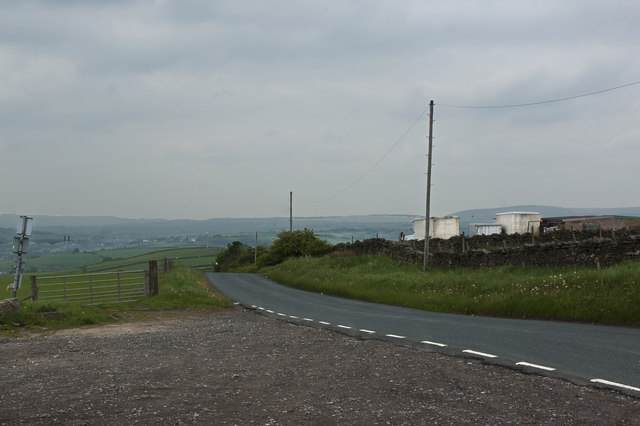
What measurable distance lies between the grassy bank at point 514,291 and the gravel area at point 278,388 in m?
7.75

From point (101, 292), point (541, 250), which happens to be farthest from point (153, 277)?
point (541, 250)

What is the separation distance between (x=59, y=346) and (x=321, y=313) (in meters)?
10.5

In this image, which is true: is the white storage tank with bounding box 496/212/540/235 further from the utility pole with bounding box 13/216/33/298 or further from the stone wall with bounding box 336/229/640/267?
the utility pole with bounding box 13/216/33/298

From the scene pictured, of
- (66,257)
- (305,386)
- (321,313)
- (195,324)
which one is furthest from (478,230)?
(66,257)

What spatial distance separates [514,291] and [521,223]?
28.5 meters

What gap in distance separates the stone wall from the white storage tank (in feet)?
31.7

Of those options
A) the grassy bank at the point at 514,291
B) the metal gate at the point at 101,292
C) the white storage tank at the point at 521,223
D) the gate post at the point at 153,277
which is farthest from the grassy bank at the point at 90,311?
the white storage tank at the point at 521,223

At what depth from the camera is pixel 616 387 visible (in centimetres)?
806

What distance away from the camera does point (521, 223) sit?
4769 cm

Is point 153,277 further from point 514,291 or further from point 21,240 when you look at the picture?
point 514,291

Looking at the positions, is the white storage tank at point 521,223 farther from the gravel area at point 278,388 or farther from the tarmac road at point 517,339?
the gravel area at point 278,388

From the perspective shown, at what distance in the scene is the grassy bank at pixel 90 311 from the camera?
17.3m

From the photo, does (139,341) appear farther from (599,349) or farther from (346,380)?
(599,349)

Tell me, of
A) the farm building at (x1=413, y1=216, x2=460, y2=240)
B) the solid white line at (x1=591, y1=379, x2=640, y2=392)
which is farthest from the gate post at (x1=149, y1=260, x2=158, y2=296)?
the farm building at (x1=413, y1=216, x2=460, y2=240)
